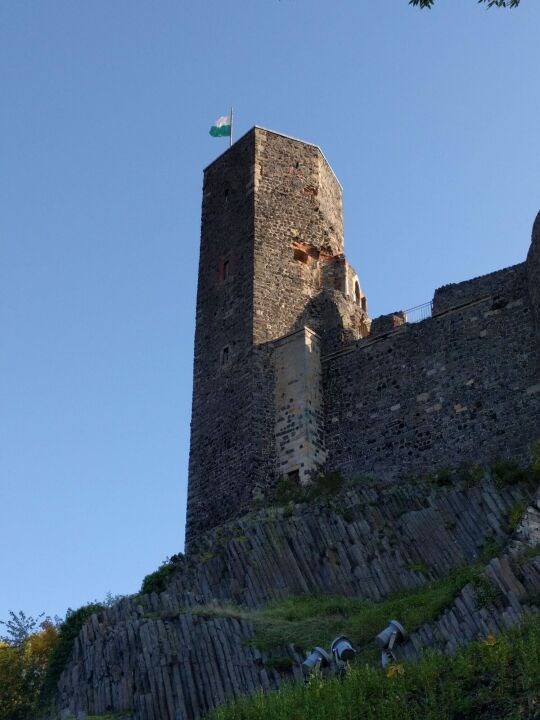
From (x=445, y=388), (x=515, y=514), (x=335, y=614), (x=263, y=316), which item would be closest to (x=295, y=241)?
(x=263, y=316)

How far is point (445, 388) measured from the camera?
2686cm

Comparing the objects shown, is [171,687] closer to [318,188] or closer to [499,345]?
[499,345]

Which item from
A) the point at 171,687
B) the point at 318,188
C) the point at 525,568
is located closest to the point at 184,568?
the point at 171,687

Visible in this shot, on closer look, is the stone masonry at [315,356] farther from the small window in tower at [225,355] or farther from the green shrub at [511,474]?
the green shrub at [511,474]

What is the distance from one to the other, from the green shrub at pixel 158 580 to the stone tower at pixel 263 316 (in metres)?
2.31

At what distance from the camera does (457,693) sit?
13875 mm

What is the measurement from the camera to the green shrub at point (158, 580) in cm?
2511

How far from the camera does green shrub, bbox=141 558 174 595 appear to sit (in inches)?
989

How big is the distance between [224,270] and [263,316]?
8.72 feet

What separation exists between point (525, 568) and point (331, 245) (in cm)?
1767

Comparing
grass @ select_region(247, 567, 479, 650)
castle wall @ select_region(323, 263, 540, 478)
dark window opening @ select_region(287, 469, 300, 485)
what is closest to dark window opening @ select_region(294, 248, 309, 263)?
castle wall @ select_region(323, 263, 540, 478)

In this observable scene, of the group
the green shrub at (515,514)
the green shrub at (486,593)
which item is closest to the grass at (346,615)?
the green shrub at (486,593)

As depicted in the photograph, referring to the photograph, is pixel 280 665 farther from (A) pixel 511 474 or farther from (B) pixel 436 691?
(A) pixel 511 474

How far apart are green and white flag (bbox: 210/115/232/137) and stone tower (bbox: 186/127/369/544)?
3155 mm
